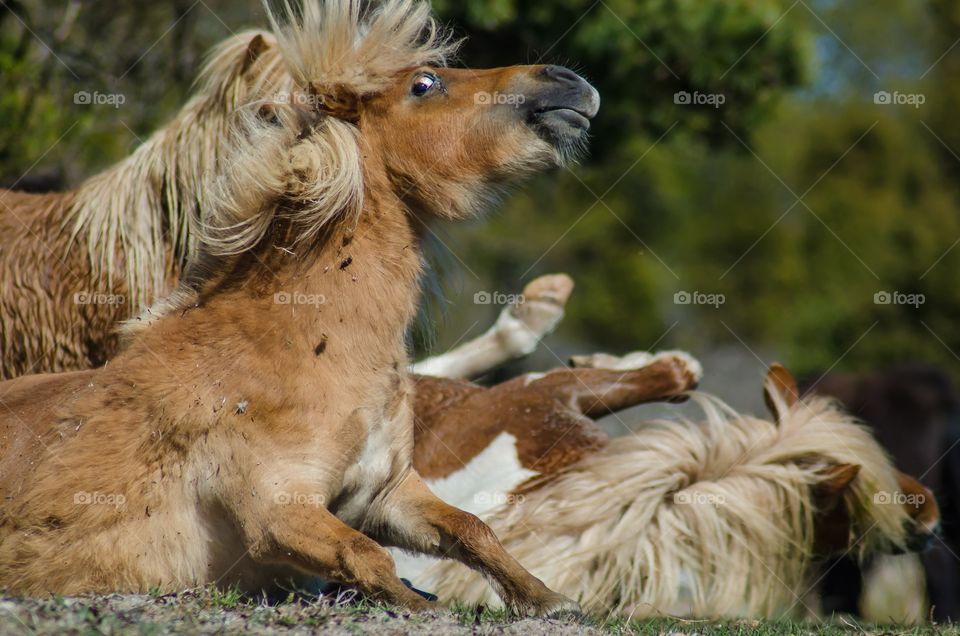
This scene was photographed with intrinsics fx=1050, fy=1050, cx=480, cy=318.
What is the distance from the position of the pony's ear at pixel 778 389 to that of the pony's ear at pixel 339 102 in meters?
2.73

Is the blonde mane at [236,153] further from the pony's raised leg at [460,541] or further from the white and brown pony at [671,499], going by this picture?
the white and brown pony at [671,499]

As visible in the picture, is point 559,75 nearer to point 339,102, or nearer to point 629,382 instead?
point 339,102

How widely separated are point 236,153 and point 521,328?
3.08 meters

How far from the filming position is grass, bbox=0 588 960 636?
2.63 m

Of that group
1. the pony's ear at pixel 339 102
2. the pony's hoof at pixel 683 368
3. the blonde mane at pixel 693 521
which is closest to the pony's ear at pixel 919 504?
the blonde mane at pixel 693 521

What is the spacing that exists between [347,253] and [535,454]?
1.98 meters

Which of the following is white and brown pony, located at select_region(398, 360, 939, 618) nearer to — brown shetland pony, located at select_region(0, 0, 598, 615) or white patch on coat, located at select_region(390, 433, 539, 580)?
white patch on coat, located at select_region(390, 433, 539, 580)

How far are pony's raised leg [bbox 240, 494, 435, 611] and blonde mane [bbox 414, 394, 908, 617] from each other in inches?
62.2

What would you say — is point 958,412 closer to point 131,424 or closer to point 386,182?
point 386,182

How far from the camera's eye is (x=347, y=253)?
3.54m

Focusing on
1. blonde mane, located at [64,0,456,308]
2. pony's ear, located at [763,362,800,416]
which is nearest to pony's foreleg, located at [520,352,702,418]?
pony's ear, located at [763,362,800,416]

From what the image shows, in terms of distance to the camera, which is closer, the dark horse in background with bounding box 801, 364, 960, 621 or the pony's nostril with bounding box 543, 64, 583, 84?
the pony's nostril with bounding box 543, 64, 583, 84

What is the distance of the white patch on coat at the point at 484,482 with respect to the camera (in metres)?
4.90

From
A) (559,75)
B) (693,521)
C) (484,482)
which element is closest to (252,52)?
(559,75)
